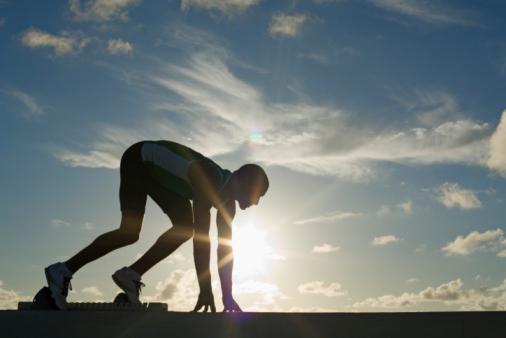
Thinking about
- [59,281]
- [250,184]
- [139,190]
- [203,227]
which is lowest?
[59,281]

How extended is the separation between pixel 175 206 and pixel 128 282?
1.05 meters

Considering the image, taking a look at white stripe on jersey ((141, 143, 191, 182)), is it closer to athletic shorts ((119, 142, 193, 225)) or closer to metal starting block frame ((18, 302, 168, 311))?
athletic shorts ((119, 142, 193, 225))

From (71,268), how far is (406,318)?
14.3 ft

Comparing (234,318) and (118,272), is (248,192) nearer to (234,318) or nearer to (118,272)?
(118,272)

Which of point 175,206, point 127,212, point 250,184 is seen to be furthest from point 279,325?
point 127,212

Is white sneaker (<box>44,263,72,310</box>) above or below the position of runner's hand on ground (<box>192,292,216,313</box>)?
above

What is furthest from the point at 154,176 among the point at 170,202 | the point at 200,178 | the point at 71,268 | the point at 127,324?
the point at 127,324

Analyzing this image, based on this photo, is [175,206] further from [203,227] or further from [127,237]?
[203,227]

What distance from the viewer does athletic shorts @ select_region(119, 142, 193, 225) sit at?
26.1 ft

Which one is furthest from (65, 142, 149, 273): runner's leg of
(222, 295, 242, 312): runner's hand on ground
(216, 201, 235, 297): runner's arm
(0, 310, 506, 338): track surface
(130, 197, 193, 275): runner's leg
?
(0, 310, 506, 338): track surface

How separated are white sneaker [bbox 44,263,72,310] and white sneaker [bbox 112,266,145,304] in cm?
62

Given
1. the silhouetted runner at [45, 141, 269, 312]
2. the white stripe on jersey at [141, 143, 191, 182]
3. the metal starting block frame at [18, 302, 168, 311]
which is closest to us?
the metal starting block frame at [18, 302, 168, 311]

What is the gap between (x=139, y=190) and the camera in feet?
26.6

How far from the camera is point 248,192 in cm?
724
